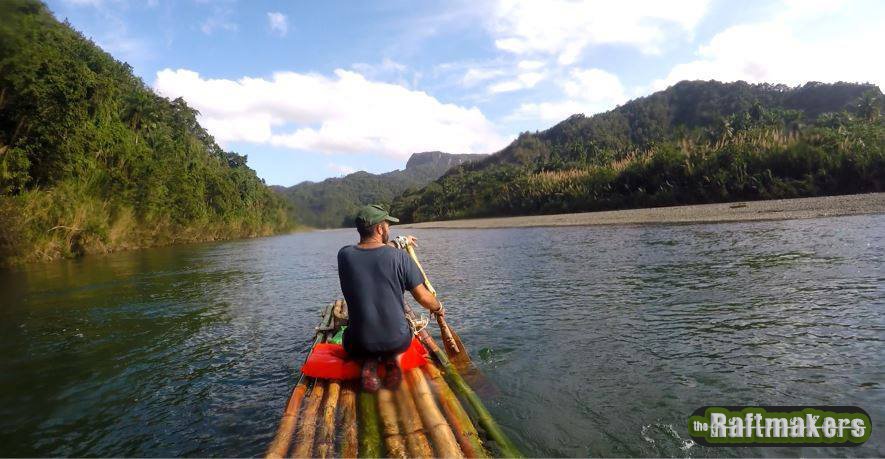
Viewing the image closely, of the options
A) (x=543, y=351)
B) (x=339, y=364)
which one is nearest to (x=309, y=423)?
(x=339, y=364)

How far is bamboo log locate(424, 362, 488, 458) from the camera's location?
12.8 feet

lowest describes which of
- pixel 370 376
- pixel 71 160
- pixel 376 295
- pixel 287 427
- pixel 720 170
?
pixel 287 427

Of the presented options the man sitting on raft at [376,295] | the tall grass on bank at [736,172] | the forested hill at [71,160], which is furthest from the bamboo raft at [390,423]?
the tall grass on bank at [736,172]

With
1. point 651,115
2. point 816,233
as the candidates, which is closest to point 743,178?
point 816,233

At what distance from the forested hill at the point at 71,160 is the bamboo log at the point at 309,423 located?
24.3 meters

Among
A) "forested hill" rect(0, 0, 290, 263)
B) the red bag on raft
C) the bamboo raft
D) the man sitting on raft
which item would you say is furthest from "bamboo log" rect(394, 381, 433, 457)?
"forested hill" rect(0, 0, 290, 263)

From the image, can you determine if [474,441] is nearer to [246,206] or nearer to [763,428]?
[763,428]

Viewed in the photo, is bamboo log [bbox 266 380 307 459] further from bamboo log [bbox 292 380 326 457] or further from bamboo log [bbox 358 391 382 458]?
bamboo log [bbox 358 391 382 458]

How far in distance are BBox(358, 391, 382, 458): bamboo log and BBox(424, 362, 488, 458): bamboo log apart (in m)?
0.63

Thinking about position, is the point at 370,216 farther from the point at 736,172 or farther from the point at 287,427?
the point at 736,172

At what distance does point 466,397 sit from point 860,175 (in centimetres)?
3838

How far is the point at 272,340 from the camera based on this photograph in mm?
9297

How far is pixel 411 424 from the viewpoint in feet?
14.0

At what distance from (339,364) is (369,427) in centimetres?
116
